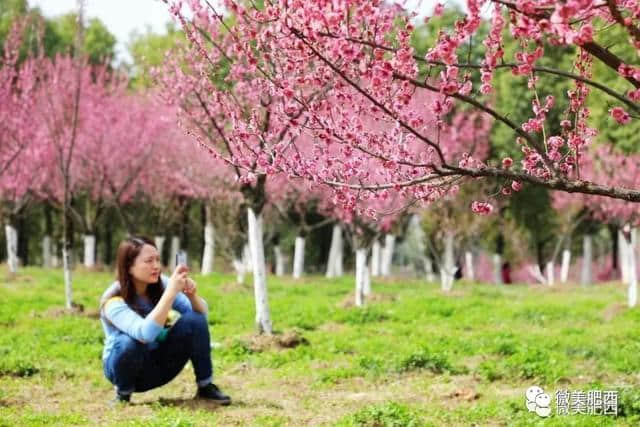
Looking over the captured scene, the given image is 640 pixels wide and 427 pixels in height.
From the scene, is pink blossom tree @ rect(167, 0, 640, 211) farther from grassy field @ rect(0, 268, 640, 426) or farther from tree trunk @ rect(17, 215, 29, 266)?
tree trunk @ rect(17, 215, 29, 266)

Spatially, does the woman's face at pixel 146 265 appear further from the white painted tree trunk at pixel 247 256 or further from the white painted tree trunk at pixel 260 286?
the white painted tree trunk at pixel 247 256

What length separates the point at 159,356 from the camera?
24.8ft

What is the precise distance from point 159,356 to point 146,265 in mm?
836

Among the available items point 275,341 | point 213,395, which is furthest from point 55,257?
point 213,395

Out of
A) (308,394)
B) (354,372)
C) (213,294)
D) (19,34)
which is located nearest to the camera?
(308,394)

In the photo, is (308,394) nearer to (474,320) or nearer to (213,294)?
(474,320)

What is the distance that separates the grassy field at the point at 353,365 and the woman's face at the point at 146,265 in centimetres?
115

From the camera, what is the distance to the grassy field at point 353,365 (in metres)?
7.28

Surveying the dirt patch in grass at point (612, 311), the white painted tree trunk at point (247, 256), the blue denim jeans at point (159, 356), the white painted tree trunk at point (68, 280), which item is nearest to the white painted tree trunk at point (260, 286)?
the white painted tree trunk at point (68, 280)

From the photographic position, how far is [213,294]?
1986 cm

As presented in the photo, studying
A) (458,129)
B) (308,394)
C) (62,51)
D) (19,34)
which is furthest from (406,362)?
(62,51)

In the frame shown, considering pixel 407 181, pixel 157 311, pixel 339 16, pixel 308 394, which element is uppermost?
pixel 339 16

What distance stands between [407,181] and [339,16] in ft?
4.14

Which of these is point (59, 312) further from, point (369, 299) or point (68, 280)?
point (369, 299)
